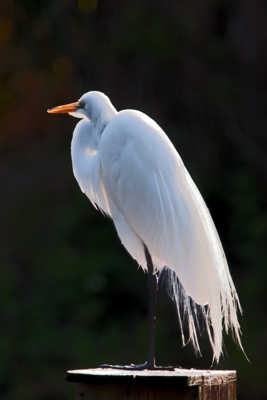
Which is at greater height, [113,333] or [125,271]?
[125,271]

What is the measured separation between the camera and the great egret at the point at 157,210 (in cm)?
171

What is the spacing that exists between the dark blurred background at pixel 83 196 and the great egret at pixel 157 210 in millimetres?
2402

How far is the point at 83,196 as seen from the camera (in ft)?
15.7

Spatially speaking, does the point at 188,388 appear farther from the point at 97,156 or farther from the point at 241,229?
the point at 241,229

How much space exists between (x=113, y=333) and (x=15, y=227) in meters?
0.97

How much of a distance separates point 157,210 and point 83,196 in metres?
3.00

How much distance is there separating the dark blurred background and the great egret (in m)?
2.40

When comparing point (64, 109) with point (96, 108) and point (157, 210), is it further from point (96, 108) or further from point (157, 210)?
point (157, 210)

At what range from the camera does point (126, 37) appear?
4645 mm

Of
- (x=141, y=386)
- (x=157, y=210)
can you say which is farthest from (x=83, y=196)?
(x=141, y=386)

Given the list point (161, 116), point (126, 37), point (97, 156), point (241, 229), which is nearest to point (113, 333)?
point (241, 229)

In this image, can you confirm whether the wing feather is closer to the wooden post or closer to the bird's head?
the bird's head

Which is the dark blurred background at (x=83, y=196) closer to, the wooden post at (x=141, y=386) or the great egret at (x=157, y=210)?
the great egret at (x=157, y=210)

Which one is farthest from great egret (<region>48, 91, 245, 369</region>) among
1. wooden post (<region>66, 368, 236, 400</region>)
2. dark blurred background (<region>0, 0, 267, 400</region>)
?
dark blurred background (<region>0, 0, 267, 400</region>)
